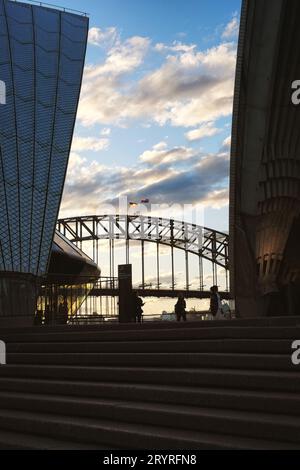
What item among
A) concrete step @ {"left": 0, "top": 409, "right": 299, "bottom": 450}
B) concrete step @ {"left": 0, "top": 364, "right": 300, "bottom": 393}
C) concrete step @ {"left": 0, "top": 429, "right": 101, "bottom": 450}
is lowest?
concrete step @ {"left": 0, "top": 429, "right": 101, "bottom": 450}

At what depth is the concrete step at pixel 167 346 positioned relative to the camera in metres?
6.31

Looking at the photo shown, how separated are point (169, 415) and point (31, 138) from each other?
21667mm

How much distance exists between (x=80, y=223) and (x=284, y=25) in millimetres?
56665

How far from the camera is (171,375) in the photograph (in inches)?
240

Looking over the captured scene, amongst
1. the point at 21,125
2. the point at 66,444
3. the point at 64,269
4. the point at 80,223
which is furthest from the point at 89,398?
the point at 80,223

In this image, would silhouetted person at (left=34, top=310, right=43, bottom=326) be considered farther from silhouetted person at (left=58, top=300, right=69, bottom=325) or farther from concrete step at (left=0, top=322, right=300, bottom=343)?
concrete step at (left=0, top=322, right=300, bottom=343)

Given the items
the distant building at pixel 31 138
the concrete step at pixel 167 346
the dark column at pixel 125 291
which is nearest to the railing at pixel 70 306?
the distant building at pixel 31 138

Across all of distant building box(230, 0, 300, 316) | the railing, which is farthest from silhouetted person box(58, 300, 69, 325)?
distant building box(230, 0, 300, 316)

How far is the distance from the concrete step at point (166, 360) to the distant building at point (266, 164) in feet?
32.5

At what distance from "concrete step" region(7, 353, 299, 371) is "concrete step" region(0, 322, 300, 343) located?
1.99 feet

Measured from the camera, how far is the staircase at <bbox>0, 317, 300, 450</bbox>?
194 inches

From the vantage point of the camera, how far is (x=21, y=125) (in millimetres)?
25250

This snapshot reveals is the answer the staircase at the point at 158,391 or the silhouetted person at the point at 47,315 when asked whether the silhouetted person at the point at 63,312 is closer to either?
Answer: the silhouetted person at the point at 47,315
